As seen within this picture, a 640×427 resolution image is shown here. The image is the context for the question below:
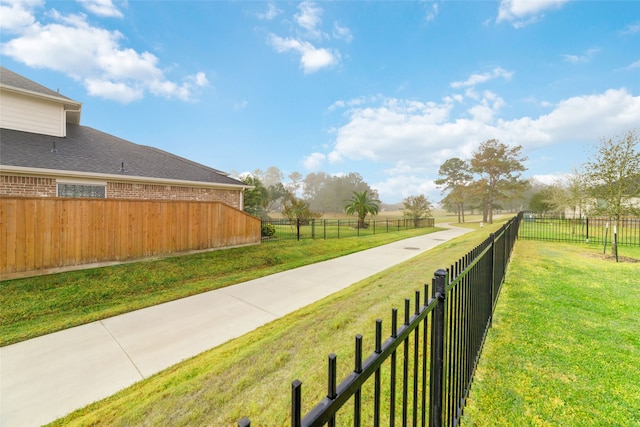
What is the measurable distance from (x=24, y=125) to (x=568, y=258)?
2070 centimetres

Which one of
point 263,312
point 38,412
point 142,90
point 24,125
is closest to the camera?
point 38,412

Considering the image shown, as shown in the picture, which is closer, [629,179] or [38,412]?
[38,412]

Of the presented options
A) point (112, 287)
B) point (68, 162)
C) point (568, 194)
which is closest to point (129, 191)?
point (68, 162)

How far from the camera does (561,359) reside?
9.19 ft

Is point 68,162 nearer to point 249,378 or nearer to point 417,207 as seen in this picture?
point 249,378

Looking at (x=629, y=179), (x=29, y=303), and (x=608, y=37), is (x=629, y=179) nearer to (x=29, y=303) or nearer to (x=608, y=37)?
(x=608, y=37)

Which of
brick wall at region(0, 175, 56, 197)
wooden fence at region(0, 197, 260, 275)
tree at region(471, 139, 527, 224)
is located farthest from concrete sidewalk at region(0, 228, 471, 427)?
tree at region(471, 139, 527, 224)

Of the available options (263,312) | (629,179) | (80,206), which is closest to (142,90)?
(80,206)

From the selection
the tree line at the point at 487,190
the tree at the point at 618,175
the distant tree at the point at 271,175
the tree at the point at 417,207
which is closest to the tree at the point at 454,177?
the tree line at the point at 487,190

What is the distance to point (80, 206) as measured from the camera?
6965mm

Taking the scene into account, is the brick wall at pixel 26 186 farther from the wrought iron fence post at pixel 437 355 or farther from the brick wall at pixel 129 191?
the wrought iron fence post at pixel 437 355

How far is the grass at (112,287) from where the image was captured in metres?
4.78

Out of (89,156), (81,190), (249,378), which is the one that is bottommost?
(249,378)

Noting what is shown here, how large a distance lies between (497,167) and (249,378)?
40445 millimetres
